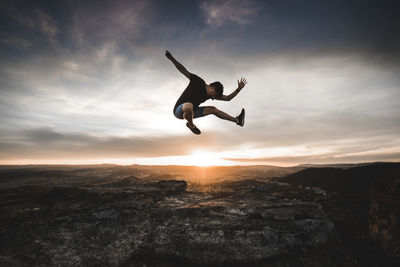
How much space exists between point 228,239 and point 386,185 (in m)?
4.43

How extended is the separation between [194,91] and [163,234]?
343 cm

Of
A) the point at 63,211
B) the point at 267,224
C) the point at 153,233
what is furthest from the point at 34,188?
the point at 267,224

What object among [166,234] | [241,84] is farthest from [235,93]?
[166,234]

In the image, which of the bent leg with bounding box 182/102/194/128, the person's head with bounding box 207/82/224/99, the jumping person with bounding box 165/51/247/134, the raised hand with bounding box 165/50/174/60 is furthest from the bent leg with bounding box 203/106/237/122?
the raised hand with bounding box 165/50/174/60

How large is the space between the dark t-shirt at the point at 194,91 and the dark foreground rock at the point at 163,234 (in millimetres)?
3097

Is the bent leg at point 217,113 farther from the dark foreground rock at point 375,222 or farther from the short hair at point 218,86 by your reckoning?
the dark foreground rock at point 375,222

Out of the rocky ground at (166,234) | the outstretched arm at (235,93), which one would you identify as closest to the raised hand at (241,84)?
the outstretched arm at (235,93)

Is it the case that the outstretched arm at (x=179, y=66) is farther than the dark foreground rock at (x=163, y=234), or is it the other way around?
the outstretched arm at (x=179, y=66)

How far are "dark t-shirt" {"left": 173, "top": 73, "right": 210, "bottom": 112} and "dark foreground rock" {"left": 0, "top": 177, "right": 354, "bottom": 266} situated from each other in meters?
3.10

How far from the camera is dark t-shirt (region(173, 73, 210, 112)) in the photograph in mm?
4184

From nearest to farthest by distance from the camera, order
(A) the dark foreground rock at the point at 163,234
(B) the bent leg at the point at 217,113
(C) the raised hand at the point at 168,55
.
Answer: (A) the dark foreground rock at the point at 163,234
(C) the raised hand at the point at 168,55
(B) the bent leg at the point at 217,113

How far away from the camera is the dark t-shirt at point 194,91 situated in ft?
13.7

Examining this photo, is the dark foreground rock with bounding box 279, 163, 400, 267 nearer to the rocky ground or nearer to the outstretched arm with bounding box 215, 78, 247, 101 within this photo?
the rocky ground

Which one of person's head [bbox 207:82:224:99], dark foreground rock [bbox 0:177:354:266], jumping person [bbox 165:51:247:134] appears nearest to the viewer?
dark foreground rock [bbox 0:177:354:266]
